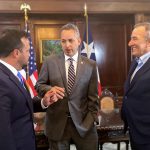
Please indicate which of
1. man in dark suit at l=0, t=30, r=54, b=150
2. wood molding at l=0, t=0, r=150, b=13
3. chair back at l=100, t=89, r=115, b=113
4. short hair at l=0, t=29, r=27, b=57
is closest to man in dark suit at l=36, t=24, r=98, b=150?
man in dark suit at l=0, t=30, r=54, b=150

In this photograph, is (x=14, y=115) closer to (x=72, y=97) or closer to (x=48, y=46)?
(x=72, y=97)

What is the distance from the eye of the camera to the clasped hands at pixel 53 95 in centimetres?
178

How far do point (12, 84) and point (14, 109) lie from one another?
0.15 meters

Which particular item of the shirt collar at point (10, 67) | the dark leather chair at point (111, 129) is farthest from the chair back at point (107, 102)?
the shirt collar at point (10, 67)

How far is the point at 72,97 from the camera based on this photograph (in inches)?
78.9

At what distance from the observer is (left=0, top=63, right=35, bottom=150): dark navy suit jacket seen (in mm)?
1386

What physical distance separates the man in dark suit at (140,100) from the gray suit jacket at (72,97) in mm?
292

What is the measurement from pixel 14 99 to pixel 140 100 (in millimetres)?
1030

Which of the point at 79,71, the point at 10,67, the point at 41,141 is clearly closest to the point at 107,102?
the point at 41,141

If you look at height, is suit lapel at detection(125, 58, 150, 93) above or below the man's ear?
below

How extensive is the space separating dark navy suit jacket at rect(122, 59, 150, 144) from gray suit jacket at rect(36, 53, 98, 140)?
0.98 ft

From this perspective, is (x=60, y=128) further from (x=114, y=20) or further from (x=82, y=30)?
(x=114, y=20)

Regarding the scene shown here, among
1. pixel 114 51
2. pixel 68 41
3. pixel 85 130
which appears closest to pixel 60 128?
pixel 85 130

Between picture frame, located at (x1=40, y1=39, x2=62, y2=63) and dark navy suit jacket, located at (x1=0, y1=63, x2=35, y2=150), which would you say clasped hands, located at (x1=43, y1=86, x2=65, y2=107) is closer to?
dark navy suit jacket, located at (x1=0, y1=63, x2=35, y2=150)
